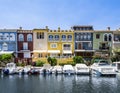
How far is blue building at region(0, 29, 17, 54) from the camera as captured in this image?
85662 millimetres

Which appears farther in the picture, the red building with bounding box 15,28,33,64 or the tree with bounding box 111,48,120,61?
the red building with bounding box 15,28,33,64

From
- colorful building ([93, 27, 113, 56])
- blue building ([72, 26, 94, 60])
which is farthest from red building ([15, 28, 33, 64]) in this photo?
colorful building ([93, 27, 113, 56])

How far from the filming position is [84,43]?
86125 millimetres

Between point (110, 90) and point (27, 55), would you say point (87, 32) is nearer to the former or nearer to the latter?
point (27, 55)

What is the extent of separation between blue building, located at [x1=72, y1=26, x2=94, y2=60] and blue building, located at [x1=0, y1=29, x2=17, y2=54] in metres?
17.3

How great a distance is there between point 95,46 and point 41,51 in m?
15.4

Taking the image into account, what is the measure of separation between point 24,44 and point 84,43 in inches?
670

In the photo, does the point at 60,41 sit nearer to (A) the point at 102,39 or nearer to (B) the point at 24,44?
(B) the point at 24,44

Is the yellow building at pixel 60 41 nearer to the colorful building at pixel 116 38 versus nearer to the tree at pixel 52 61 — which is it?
the tree at pixel 52 61

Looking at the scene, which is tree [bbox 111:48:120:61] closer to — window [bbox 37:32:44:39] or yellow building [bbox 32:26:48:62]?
yellow building [bbox 32:26:48:62]

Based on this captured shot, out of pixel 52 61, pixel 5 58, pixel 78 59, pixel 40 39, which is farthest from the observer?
pixel 40 39

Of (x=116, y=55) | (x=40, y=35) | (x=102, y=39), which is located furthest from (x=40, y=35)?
(x=116, y=55)

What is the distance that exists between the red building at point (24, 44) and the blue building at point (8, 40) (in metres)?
1.13

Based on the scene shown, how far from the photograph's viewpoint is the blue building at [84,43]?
280 ft
